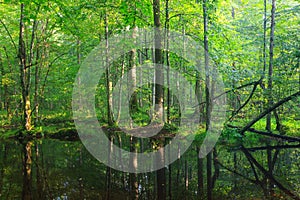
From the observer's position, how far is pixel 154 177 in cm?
534

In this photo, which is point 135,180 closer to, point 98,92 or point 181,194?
point 181,194

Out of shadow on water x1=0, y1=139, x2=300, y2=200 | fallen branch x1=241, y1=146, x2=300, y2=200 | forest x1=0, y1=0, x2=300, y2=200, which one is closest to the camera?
fallen branch x1=241, y1=146, x2=300, y2=200

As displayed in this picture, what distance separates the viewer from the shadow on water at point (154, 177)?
4.47 metres

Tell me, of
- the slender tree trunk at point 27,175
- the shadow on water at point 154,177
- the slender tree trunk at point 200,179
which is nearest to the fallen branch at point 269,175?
the shadow on water at point 154,177

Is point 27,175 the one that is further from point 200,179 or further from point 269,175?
point 269,175

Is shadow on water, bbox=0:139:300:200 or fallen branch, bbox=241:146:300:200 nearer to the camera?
fallen branch, bbox=241:146:300:200

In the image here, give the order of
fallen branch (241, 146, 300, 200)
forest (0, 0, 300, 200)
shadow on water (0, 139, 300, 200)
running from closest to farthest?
1. fallen branch (241, 146, 300, 200)
2. shadow on water (0, 139, 300, 200)
3. forest (0, 0, 300, 200)

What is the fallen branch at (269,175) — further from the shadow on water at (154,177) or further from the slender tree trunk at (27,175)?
the slender tree trunk at (27,175)

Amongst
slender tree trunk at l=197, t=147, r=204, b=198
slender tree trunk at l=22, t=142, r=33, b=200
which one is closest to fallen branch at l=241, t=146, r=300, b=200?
slender tree trunk at l=197, t=147, r=204, b=198

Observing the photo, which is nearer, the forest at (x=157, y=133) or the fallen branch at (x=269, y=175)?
the fallen branch at (x=269, y=175)

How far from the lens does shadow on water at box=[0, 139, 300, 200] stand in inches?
176

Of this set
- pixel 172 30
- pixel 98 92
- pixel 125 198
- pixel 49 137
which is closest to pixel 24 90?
pixel 49 137

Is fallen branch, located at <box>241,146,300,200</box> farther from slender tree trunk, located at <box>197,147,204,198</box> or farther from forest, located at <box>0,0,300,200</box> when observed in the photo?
slender tree trunk, located at <box>197,147,204,198</box>

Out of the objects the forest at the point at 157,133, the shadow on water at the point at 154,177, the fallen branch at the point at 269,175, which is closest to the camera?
the fallen branch at the point at 269,175
